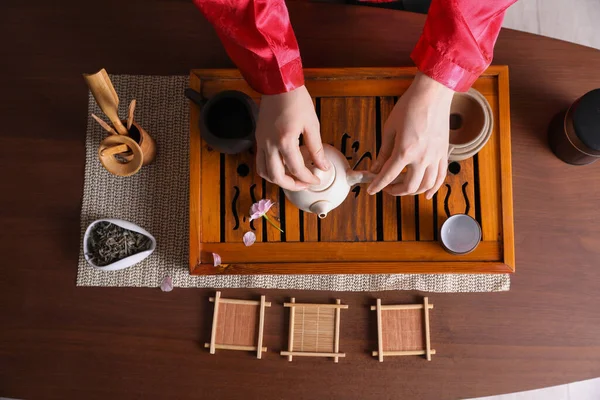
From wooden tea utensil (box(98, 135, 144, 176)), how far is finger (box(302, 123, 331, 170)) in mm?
321

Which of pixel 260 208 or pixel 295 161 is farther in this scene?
pixel 260 208

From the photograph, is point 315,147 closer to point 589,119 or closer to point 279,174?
point 279,174

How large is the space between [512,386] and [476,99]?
Result: 22.1 inches

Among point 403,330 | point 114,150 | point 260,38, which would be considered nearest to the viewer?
point 260,38

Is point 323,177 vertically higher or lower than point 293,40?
lower

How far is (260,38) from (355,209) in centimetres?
36

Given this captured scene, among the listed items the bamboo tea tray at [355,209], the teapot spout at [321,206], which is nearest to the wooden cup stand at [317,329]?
the bamboo tea tray at [355,209]

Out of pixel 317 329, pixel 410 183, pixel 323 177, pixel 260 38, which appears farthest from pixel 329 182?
pixel 317 329

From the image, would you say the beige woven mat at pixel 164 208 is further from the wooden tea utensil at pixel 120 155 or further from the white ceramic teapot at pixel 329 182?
the white ceramic teapot at pixel 329 182

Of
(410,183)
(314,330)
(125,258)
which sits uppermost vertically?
(410,183)

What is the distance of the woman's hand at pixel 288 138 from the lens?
2.17 feet

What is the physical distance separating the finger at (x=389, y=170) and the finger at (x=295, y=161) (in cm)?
10

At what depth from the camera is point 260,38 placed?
2.14 feet

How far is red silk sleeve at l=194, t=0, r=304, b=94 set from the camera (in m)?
0.63
